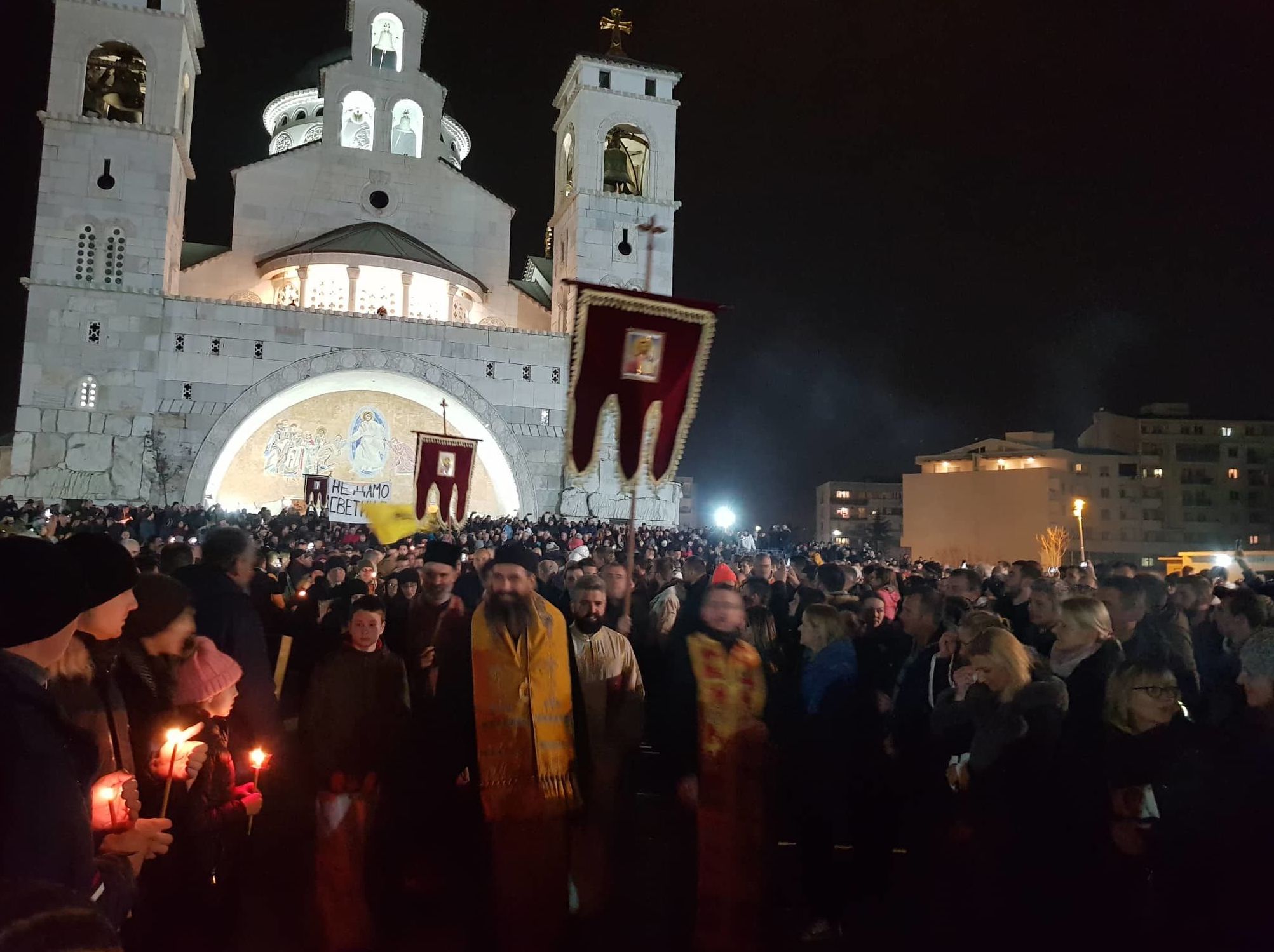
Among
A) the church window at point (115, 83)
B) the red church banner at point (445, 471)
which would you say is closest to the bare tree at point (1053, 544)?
the red church banner at point (445, 471)

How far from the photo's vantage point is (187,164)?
28.5m

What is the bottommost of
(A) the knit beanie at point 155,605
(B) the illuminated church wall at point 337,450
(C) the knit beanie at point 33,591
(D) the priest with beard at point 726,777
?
(D) the priest with beard at point 726,777

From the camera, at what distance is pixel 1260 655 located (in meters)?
3.14

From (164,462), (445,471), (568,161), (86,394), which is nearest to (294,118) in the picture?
(568,161)

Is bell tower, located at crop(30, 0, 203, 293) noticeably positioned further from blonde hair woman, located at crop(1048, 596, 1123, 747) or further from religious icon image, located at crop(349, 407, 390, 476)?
blonde hair woman, located at crop(1048, 596, 1123, 747)

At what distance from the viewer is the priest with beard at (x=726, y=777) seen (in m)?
4.21

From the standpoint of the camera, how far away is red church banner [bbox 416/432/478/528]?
18797 millimetres

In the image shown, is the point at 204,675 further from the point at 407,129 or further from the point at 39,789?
the point at 407,129

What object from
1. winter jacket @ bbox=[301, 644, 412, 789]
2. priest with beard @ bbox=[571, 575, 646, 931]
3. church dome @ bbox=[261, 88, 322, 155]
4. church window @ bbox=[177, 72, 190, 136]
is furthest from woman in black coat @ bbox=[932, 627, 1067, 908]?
church dome @ bbox=[261, 88, 322, 155]

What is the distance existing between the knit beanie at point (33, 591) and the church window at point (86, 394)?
88.6ft

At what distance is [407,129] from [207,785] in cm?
3579

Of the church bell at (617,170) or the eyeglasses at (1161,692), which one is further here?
the church bell at (617,170)

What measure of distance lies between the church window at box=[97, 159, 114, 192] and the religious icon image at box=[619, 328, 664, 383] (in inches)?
1024

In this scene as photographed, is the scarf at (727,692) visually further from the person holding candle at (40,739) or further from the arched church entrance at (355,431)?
the arched church entrance at (355,431)
